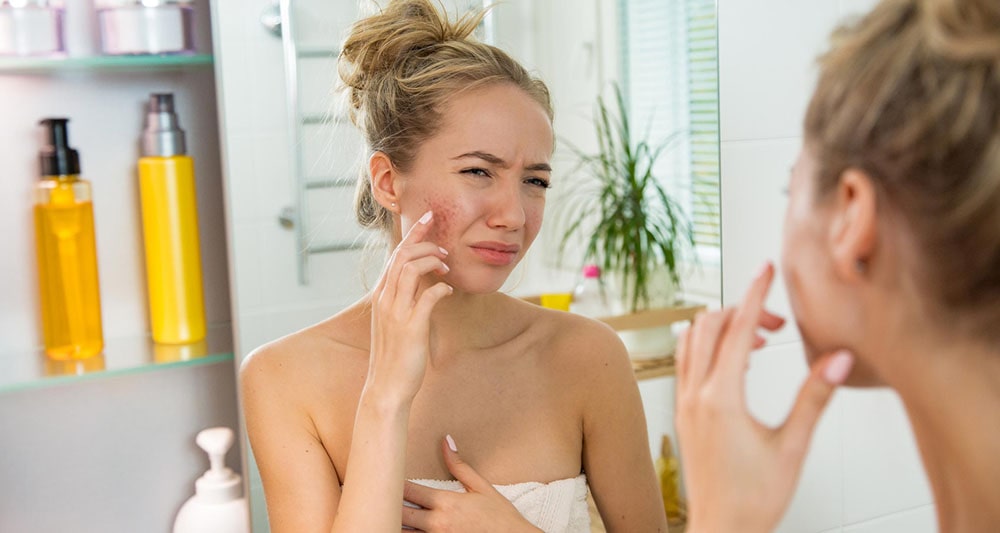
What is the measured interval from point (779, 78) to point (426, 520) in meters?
0.83

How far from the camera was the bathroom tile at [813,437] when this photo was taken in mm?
1498

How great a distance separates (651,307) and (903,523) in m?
0.58

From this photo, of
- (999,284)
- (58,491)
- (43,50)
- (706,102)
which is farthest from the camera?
(706,102)

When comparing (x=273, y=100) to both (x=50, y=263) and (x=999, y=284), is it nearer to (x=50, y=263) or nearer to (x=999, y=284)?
(x=50, y=263)

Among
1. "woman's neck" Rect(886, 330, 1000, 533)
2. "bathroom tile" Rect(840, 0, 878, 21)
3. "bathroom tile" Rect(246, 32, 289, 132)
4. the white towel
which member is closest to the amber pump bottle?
"bathroom tile" Rect(246, 32, 289, 132)

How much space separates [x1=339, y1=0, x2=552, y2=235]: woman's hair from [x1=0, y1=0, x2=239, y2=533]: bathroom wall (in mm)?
272

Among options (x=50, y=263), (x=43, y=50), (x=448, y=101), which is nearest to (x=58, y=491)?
(x=50, y=263)

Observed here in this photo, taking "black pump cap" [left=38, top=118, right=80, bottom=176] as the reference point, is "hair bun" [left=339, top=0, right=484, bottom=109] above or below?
above

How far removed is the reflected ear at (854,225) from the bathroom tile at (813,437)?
38.0 inches

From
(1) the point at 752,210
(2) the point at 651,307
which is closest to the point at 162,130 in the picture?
(2) the point at 651,307

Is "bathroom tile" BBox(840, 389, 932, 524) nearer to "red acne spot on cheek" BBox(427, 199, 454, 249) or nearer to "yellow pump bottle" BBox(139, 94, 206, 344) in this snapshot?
"red acne spot on cheek" BBox(427, 199, 454, 249)

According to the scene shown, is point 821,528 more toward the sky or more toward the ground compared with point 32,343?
more toward the ground

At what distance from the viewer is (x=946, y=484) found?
22.4 inches

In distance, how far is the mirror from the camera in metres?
1.18
